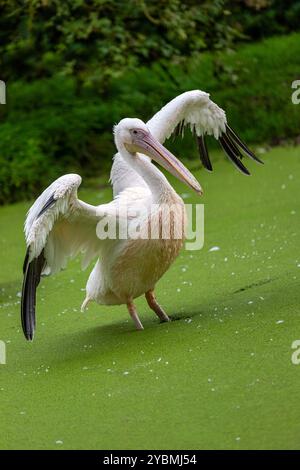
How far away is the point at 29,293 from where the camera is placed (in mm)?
5527

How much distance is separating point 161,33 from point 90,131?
4.24 ft

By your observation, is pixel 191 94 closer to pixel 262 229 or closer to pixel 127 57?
pixel 262 229

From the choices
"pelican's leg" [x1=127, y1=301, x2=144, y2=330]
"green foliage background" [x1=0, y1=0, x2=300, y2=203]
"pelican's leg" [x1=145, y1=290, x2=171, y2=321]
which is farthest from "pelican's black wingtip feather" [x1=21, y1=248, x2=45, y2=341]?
"green foliage background" [x1=0, y1=0, x2=300, y2=203]

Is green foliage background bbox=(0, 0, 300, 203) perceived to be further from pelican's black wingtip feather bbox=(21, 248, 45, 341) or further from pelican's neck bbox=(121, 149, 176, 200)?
pelican's black wingtip feather bbox=(21, 248, 45, 341)

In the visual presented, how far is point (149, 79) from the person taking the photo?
11.6 m

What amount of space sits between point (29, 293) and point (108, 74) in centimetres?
490

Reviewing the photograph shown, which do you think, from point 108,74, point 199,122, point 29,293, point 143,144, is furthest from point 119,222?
point 108,74

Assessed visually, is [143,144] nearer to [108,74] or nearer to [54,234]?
[54,234]

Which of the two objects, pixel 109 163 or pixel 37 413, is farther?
pixel 109 163

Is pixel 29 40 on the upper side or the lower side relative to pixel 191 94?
upper

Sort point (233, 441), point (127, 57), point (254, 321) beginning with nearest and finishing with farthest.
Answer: point (233, 441) → point (254, 321) → point (127, 57)

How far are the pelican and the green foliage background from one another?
3.76 metres

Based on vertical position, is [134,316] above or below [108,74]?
below

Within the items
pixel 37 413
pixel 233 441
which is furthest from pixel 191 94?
pixel 233 441
